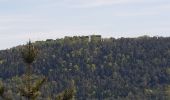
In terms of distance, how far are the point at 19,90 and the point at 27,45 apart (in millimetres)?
1781

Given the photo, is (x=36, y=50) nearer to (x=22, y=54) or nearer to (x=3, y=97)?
(x=22, y=54)

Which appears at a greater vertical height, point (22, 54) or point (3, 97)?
point (22, 54)

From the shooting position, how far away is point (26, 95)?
82.1 feet

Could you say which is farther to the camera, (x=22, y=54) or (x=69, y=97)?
(x=69, y=97)

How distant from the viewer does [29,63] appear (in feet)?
79.8

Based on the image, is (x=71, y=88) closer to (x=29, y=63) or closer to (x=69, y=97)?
(x=69, y=97)

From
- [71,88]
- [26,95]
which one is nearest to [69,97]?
[71,88]

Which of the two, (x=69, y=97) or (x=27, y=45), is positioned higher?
(x=27, y=45)

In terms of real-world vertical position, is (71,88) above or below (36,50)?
below

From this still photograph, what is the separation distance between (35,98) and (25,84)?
0.88 meters

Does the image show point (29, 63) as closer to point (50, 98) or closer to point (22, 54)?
point (22, 54)

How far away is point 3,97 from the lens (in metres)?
25.1

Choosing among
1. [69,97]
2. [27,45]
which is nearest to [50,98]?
[69,97]

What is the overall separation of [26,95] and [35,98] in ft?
1.39
